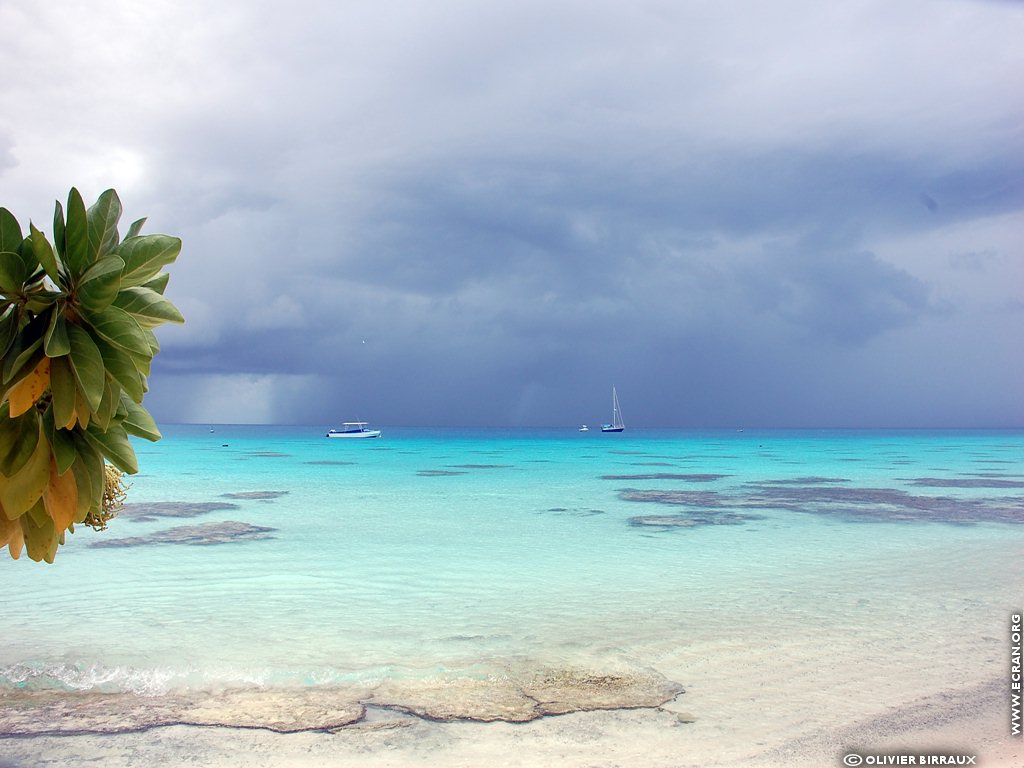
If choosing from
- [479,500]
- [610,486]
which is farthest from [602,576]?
[610,486]

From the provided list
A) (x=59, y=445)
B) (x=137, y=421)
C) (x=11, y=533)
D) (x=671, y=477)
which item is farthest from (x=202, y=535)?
(x=671, y=477)

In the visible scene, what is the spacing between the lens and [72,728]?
17.5ft

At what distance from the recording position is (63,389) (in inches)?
82.4

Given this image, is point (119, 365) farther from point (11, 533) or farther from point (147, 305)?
point (11, 533)

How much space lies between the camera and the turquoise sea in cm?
626

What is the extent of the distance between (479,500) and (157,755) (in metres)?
19.4

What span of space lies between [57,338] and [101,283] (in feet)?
0.66

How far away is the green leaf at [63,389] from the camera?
6.85 ft

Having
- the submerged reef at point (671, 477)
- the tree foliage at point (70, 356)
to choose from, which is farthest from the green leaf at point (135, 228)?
the submerged reef at point (671, 477)

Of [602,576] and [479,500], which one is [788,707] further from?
[479,500]

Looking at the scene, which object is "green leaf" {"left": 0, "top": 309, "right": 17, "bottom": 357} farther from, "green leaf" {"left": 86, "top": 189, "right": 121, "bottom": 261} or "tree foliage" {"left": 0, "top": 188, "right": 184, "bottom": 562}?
"green leaf" {"left": 86, "top": 189, "right": 121, "bottom": 261}

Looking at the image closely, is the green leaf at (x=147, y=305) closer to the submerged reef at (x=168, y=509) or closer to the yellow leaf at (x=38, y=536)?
the yellow leaf at (x=38, y=536)

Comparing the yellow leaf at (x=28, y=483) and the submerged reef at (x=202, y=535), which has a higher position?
the yellow leaf at (x=28, y=483)

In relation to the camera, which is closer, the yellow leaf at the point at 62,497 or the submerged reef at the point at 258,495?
the yellow leaf at the point at 62,497
